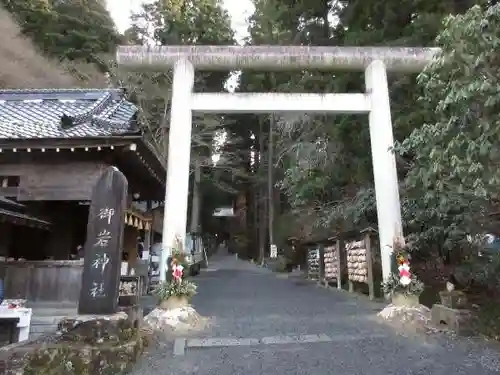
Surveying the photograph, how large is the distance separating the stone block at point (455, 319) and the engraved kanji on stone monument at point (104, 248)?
5388 millimetres

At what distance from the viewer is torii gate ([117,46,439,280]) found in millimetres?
8930

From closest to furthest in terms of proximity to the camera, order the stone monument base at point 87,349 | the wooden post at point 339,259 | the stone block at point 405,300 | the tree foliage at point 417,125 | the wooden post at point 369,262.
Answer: the stone monument base at point 87,349
the tree foliage at point 417,125
the stone block at point 405,300
the wooden post at point 369,262
the wooden post at point 339,259

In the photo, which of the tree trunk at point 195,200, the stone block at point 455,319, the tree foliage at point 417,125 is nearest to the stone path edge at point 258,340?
the stone block at point 455,319

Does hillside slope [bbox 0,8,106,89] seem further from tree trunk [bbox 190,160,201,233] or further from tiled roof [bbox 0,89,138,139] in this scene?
tiled roof [bbox 0,89,138,139]

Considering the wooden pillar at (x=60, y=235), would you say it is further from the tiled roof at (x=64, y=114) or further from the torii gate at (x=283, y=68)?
the torii gate at (x=283, y=68)

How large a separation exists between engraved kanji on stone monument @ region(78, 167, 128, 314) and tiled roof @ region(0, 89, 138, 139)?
316 cm

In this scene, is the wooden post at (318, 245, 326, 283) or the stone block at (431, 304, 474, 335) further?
the wooden post at (318, 245, 326, 283)

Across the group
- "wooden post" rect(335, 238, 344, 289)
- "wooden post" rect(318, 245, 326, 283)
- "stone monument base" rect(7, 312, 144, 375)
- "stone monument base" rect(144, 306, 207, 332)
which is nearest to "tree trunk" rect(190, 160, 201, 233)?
"wooden post" rect(318, 245, 326, 283)

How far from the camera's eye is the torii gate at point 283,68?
8930 mm

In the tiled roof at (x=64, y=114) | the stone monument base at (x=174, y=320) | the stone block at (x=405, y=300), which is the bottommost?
the stone monument base at (x=174, y=320)

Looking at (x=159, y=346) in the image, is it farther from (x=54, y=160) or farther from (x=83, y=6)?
(x=83, y=6)

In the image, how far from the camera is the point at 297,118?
1389 cm

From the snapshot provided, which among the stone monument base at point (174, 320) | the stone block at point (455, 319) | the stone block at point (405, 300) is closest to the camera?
the stone block at point (455, 319)

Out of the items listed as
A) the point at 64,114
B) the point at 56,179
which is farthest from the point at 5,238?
the point at 64,114
